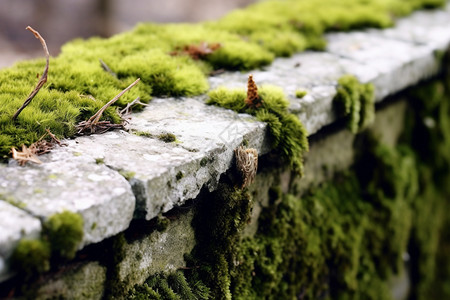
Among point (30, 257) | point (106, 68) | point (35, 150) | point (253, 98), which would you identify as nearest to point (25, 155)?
point (35, 150)

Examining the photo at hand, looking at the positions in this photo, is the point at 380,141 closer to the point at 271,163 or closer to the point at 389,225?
the point at 389,225

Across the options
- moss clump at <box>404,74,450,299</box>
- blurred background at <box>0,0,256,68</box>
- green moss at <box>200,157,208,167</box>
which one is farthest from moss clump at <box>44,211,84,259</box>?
blurred background at <box>0,0,256,68</box>

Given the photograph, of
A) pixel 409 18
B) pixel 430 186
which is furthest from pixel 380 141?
pixel 409 18

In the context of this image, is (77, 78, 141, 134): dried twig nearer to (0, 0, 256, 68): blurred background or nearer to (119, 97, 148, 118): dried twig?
(119, 97, 148, 118): dried twig

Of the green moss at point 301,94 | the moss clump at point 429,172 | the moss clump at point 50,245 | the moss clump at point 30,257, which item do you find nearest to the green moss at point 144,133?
the moss clump at point 50,245

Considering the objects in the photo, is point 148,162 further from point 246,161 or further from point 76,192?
point 246,161

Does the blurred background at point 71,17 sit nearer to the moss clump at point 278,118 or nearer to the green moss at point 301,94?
the moss clump at point 278,118
